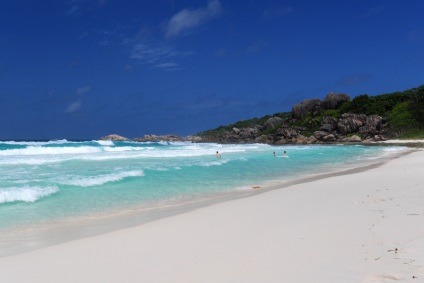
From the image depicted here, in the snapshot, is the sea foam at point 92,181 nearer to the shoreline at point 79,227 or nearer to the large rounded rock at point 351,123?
the shoreline at point 79,227

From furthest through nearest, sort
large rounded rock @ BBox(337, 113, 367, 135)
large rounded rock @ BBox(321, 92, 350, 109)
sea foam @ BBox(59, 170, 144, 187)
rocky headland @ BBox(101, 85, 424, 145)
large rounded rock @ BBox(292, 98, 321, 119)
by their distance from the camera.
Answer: large rounded rock @ BBox(292, 98, 321, 119), large rounded rock @ BBox(321, 92, 350, 109), large rounded rock @ BBox(337, 113, 367, 135), rocky headland @ BBox(101, 85, 424, 145), sea foam @ BBox(59, 170, 144, 187)

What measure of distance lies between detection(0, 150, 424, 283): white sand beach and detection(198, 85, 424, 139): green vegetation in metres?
58.5

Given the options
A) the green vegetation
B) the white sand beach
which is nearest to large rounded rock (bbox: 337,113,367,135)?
the green vegetation

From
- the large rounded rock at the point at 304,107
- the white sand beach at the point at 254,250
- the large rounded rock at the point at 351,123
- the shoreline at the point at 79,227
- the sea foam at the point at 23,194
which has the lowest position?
the shoreline at the point at 79,227

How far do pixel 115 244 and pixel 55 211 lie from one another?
4.58 metres

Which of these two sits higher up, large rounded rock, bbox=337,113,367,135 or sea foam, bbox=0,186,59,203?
large rounded rock, bbox=337,113,367,135

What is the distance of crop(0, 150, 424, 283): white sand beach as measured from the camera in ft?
13.3

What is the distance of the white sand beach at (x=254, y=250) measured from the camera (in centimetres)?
405

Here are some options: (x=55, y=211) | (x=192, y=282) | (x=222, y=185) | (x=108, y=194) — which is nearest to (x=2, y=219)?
(x=55, y=211)

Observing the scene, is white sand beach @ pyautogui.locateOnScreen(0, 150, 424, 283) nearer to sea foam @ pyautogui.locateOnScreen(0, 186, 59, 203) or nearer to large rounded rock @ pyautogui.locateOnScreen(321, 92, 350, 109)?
sea foam @ pyautogui.locateOnScreen(0, 186, 59, 203)

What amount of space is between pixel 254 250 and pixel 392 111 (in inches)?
3019

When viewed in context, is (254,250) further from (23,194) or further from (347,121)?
(347,121)

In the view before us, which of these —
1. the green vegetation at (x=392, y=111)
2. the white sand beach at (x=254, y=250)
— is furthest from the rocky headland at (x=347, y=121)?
the white sand beach at (x=254, y=250)

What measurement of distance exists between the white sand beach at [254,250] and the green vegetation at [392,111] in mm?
58534
